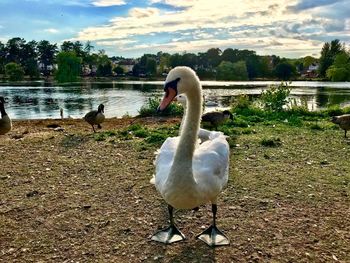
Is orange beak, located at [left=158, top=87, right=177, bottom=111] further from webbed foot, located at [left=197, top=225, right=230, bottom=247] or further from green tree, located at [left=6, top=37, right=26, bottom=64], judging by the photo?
green tree, located at [left=6, top=37, right=26, bottom=64]

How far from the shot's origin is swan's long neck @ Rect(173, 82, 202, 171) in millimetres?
4410

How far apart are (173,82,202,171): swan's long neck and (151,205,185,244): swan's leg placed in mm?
1136

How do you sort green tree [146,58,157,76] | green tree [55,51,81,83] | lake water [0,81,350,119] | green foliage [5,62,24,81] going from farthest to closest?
green tree [146,58,157,76] < green foliage [5,62,24,81] < green tree [55,51,81,83] < lake water [0,81,350,119]

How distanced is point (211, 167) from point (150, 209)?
1.61 m

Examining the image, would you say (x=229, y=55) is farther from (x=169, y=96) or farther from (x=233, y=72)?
(x=169, y=96)

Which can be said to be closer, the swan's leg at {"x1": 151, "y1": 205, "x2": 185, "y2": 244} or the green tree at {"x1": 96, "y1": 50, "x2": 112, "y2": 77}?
the swan's leg at {"x1": 151, "y1": 205, "x2": 185, "y2": 244}

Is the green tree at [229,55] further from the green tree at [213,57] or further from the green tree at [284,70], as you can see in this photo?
the green tree at [284,70]

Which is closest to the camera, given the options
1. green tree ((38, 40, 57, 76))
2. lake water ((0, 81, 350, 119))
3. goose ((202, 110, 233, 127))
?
goose ((202, 110, 233, 127))

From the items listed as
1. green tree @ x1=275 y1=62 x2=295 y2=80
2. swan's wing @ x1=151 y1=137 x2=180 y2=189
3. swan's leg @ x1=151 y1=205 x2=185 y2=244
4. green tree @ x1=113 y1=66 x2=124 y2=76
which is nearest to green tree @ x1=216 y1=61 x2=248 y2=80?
green tree @ x1=275 y1=62 x2=295 y2=80

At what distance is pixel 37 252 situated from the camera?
15.3 ft

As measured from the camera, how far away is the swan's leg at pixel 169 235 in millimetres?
4871

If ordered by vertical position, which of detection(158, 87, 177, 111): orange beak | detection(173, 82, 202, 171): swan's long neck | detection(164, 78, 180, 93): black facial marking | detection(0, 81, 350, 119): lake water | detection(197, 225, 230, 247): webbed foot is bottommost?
detection(0, 81, 350, 119): lake water

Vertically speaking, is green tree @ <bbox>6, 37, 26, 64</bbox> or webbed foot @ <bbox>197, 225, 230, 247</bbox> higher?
green tree @ <bbox>6, 37, 26, 64</bbox>

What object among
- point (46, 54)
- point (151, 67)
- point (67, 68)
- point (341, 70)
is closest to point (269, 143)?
point (341, 70)
